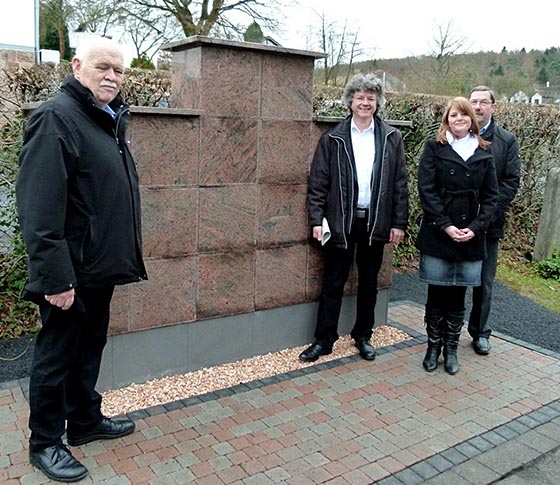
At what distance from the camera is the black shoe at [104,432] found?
3057 millimetres

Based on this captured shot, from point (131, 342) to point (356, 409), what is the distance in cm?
143

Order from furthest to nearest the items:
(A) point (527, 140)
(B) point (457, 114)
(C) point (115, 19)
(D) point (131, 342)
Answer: (C) point (115, 19)
(A) point (527, 140)
(B) point (457, 114)
(D) point (131, 342)

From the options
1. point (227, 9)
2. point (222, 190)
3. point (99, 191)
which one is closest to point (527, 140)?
point (222, 190)

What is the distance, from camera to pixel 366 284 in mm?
4391

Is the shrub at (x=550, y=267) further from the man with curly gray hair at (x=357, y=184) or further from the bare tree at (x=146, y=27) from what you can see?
the bare tree at (x=146, y=27)

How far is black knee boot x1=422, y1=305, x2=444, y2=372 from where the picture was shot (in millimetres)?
4195

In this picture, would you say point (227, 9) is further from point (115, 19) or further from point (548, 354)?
point (548, 354)

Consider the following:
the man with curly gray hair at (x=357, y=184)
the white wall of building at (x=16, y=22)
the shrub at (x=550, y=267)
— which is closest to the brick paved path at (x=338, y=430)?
the man with curly gray hair at (x=357, y=184)

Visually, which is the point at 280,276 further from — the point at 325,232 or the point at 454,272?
the point at 454,272

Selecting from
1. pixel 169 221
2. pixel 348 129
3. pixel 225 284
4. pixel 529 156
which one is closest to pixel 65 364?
pixel 169 221

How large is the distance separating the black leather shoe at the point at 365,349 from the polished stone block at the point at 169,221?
1.50 metres

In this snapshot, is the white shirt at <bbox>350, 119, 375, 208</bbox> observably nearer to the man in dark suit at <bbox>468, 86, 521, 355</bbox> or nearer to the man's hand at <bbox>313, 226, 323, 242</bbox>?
the man's hand at <bbox>313, 226, 323, 242</bbox>

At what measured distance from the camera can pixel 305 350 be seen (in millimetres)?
4344

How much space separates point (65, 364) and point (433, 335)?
2540 mm
